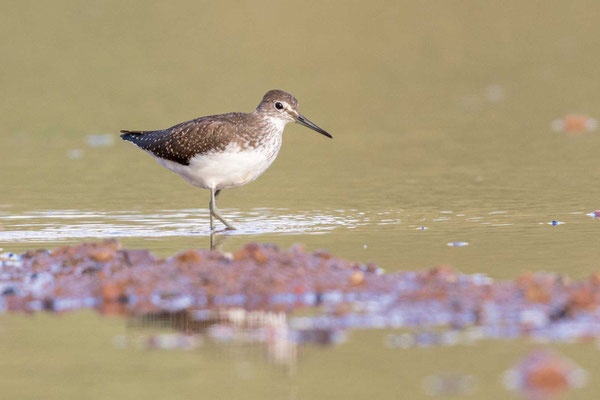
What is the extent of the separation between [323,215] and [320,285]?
14.8ft

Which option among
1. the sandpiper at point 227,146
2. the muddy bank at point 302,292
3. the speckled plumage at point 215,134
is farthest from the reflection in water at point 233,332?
the speckled plumage at point 215,134

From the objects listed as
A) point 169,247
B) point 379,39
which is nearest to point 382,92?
point 379,39

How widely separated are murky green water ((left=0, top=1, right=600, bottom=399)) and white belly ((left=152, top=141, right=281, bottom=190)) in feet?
1.81

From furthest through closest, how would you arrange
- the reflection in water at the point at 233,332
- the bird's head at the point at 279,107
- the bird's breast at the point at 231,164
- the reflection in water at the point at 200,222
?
the bird's head at the point at 279,107 < the bird's breast at the point at 231,164 < the reflection in water at the point at 200,222 < the reflection in water at the point at 233,332

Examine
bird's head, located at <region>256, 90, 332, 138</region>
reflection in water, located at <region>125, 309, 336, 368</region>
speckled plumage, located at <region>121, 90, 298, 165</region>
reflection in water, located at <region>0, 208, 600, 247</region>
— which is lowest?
reflection in water, located at <region>125, 309, 336, 368</region>

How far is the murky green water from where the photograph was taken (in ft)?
22.9

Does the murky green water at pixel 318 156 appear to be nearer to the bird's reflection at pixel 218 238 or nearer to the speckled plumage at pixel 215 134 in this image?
the bird's reflection at pixel 218 238

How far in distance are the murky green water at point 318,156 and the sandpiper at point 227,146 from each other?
57 centimetres

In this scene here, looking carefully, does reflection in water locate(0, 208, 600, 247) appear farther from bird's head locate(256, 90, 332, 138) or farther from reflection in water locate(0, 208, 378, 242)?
bird's head locate(256, 90, 332, 138)

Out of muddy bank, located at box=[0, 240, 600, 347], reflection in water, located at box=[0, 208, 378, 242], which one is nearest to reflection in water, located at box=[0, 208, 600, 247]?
reflection in water, located at box=[0, 208, 378, 242]

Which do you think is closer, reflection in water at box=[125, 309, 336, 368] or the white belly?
reflection in water at box=[125, 309, 336, 368]

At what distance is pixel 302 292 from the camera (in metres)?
8.76

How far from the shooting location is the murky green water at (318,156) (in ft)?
22.9

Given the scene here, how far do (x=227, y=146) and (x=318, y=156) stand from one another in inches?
234
